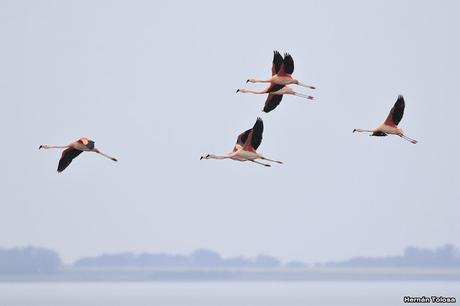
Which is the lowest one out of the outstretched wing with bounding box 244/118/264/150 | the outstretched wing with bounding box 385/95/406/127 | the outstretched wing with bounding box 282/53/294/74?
the outstretched wing with bounding box 244/118/264/150

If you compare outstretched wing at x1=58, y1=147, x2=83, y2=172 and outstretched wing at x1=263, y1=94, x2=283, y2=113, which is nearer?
outstretched wing at x1=58, y1=147, x2=83, y2=172

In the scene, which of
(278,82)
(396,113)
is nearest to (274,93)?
(278,82)

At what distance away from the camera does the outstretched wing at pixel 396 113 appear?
48781 mm

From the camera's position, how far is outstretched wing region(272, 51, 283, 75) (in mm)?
53344

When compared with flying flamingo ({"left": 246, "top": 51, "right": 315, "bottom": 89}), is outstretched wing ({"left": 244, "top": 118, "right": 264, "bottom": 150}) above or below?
below

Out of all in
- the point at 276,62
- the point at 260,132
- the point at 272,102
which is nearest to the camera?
the point at 260,132

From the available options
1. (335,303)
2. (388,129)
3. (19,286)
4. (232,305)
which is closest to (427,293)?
(335,303)

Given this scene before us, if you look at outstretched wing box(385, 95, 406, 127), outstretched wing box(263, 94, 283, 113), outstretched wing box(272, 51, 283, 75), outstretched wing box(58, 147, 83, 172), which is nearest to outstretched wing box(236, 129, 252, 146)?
outstretched wing box(263, 94, 283, 113)

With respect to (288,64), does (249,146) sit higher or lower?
lower

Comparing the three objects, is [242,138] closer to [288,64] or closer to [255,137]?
[255,137]

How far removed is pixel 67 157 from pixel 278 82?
8786mm

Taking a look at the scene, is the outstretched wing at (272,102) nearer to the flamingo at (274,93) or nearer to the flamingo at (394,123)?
the flamingo at (274,93)

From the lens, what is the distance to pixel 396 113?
49.0m

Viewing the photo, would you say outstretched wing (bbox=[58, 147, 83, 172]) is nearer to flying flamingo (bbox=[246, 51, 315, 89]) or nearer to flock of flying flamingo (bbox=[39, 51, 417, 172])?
flock of flying flamingo (bbox=[39, 51, 417, 172])
